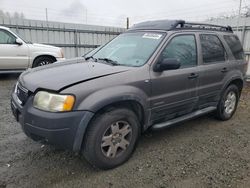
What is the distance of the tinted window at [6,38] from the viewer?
7930mm

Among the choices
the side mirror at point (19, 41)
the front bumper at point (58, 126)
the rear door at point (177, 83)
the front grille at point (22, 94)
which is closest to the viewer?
the front bumper at point (58, 126)

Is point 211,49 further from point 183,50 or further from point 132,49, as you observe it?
point 132,49

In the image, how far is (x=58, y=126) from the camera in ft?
8.41

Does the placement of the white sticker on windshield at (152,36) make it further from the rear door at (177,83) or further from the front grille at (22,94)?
the front grille at (22,94)

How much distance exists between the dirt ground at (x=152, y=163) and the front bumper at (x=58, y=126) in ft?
1.61

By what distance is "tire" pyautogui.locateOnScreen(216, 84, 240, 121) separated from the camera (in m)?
4.66

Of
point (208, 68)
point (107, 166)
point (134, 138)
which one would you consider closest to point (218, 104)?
point (208, 68)

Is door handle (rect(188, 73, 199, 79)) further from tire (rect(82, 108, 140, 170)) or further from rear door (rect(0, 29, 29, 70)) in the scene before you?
rear door (rect(0, 29, 29, 70))

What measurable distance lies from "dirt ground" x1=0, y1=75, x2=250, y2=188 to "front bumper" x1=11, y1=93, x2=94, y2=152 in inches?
19.3

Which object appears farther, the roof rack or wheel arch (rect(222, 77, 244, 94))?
wheel arch (rect(222, 77, 244, 94))

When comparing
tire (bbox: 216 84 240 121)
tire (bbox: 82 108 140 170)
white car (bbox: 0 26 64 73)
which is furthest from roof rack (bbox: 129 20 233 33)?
white car (bbox: 0 26 64 73)

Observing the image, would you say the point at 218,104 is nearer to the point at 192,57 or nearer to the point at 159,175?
the point at 192,57

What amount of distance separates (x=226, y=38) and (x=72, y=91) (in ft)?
11.2

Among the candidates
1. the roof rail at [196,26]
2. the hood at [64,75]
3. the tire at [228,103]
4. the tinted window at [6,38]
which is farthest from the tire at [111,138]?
the tinted window at [6,38]
